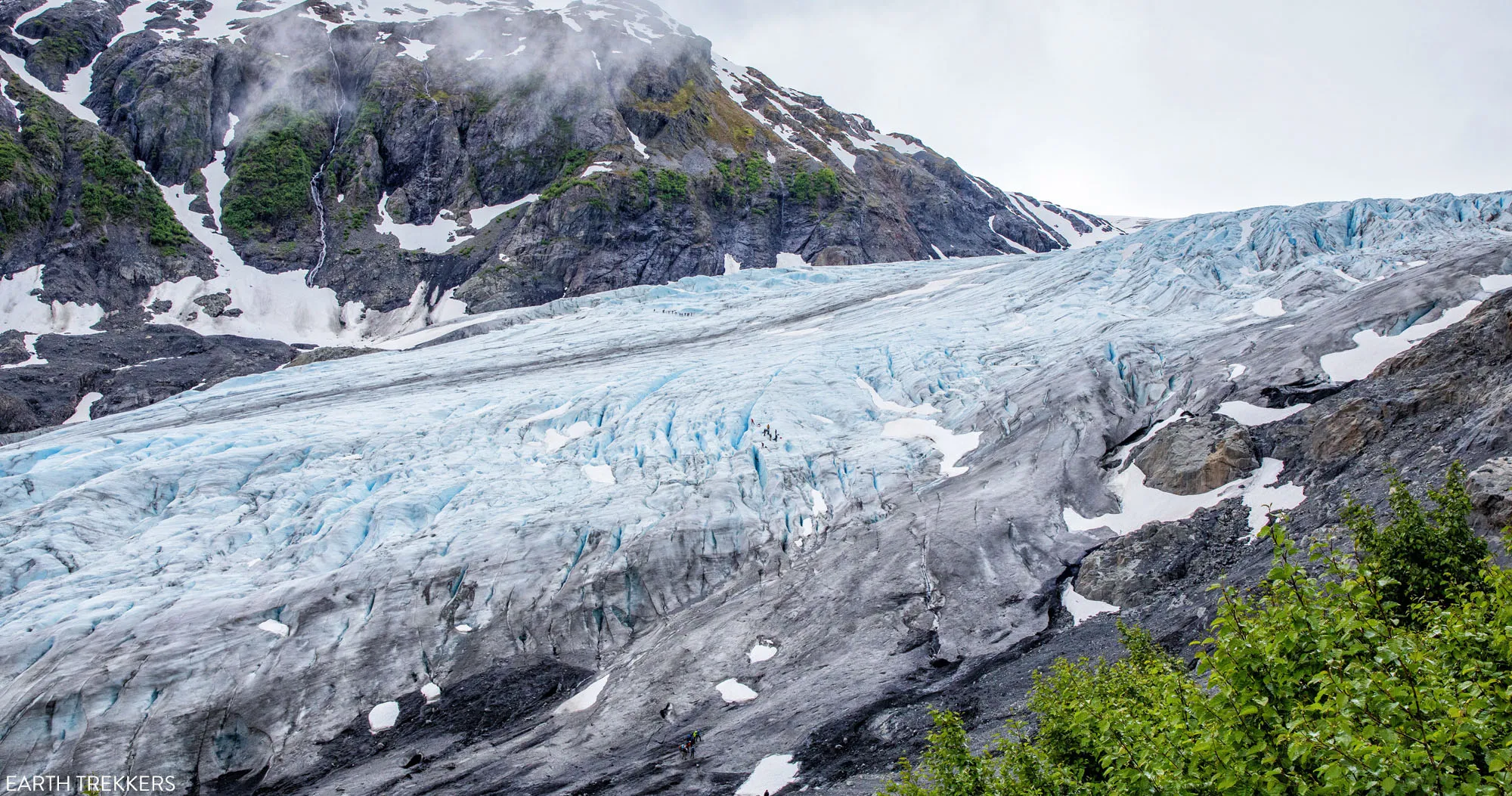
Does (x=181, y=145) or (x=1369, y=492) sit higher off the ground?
(x=181, y=145)

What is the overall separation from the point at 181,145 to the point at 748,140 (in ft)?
202

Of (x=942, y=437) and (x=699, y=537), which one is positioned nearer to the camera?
(x=699, y=537)

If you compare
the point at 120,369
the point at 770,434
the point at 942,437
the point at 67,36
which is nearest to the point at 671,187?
the point at 120,369

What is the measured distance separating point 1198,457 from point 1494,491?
8.36 metres

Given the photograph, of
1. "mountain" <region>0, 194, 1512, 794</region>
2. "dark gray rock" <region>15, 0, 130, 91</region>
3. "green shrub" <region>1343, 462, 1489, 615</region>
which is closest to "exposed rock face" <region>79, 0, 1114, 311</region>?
"dark gray rock" <region>15, 0, 130, 91</region>

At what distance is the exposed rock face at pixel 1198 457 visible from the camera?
2398cm

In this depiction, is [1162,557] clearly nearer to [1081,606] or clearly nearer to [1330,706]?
[1081,606]

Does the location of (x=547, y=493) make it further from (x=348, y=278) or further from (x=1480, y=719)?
(x=348, y=278)

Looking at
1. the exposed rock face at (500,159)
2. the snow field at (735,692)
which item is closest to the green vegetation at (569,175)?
the exposed rock face at (500,159)

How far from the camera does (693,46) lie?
109 m

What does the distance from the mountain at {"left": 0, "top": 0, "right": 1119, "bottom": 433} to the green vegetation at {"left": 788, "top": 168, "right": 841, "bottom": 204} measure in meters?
0.27

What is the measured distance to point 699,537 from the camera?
25.9 meters

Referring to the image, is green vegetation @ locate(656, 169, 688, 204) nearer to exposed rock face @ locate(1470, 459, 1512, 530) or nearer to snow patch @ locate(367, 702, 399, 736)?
snow patch @ locate(367, 702, 399, 736)

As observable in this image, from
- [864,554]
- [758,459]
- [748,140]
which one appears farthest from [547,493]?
[748,140]
